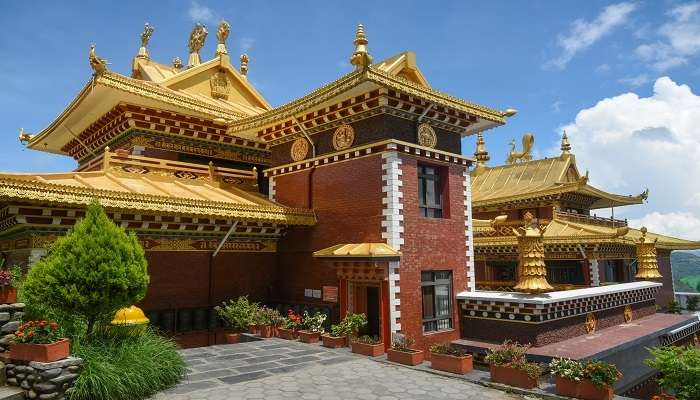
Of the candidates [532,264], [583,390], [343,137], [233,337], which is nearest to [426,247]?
[532,264]

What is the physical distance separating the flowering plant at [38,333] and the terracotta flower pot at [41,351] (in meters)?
0.12

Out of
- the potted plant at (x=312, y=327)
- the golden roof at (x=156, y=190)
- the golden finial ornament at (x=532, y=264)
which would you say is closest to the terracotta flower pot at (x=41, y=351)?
the golden roof at (x=156, y=190)

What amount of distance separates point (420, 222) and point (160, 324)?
8049 mm

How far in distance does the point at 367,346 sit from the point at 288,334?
315 cm

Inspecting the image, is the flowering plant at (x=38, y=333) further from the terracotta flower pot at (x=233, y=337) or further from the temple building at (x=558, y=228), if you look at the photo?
the temple building at (x=558, y=228)

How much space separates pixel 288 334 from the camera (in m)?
13.9

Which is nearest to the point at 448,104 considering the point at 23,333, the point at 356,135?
the point at 356,135

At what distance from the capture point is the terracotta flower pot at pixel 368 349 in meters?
11.7

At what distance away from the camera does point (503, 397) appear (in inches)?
339

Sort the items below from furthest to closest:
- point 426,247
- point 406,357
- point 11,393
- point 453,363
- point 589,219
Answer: point 589,219 → point 426,247 → point 406,357 → point 453,363 → point 11,393

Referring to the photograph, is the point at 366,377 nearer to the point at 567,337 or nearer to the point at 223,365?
the point at 223,365

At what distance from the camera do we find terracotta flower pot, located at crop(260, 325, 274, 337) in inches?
559

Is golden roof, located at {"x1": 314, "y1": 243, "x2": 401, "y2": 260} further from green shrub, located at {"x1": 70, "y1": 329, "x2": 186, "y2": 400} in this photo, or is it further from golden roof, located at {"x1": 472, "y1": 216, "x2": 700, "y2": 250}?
golden roof, located at {"x1": 472, "y1": 216, "x2": 700, "y2": 250}

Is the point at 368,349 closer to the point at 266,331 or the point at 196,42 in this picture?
the point at 266,331
